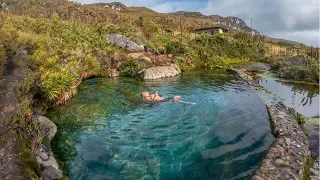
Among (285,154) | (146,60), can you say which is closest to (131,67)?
(146,60)

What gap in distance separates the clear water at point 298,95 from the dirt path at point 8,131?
15.7 metres

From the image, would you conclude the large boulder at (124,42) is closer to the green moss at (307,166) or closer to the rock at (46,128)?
the rock at (46,128)

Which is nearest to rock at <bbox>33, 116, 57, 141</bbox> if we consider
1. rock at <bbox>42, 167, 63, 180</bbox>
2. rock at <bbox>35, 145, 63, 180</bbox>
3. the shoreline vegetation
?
the shoreline vegetation

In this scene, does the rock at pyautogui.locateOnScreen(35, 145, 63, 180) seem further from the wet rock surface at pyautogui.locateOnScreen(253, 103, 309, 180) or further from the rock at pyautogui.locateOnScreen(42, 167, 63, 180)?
the wet rock surface at pyautogui.locateOnScreen(253, 103, 309, 180)

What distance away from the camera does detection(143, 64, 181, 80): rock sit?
26812 millimetres

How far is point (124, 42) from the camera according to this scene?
33.9m

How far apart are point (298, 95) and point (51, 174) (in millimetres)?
19944

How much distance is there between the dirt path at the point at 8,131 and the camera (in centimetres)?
677

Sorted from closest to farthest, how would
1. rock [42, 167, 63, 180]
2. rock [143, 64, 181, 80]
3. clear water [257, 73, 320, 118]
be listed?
1. rock [42, 167, 63, 180]
2. clear water [257, 73, 320, 118]
3. rock [143, 64, 181, 80]

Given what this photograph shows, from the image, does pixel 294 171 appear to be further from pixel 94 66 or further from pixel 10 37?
pixel 10 37

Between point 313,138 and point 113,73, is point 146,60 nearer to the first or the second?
point 113,73

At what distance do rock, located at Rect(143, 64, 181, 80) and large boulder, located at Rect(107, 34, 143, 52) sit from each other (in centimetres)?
610

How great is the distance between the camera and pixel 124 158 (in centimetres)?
949

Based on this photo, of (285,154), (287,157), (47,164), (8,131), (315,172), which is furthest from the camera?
(285,154)
